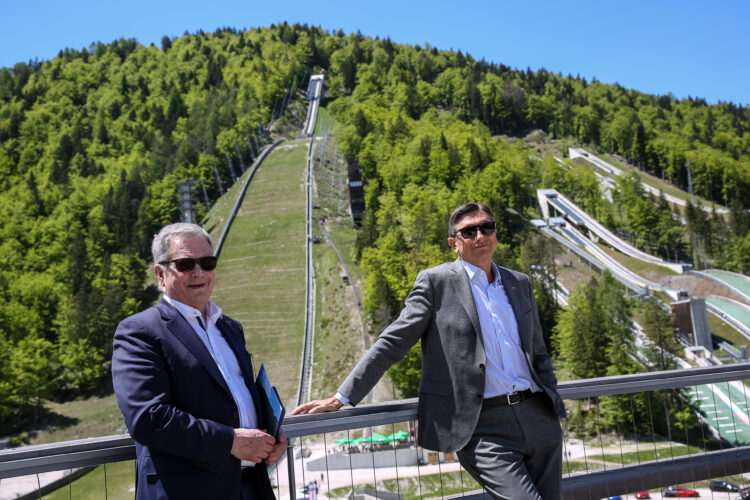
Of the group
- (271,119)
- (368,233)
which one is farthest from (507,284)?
(271,119)

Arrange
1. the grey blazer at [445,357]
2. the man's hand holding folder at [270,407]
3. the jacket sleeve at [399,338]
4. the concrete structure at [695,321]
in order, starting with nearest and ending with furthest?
the man's hand holding folder at [270,407]
the grey blazer at [445,357]
the jacket sleeve at [399,338]
the concrete structure at [695,321]

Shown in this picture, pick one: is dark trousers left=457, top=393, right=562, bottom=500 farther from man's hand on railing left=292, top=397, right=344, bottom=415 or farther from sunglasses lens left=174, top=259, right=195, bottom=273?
sunglasses lens left=174, top=259, right=195, bottom=273

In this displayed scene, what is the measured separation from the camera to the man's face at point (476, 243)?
3.77 metres

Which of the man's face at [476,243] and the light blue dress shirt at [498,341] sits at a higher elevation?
the man's face at [476,243]

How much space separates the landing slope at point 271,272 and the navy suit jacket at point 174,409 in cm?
3488

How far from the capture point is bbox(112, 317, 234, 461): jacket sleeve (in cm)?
257

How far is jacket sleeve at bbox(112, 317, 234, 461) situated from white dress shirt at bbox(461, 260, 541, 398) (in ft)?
5.16

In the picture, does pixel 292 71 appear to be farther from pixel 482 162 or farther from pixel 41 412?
pixel 41 412

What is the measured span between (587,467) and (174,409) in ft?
10.7

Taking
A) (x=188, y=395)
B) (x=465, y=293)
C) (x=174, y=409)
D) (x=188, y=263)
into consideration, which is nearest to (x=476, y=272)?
(x=465, y=293)

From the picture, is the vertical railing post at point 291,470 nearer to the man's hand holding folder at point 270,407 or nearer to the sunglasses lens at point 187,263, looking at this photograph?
the man's hand holding folder at point 270,407

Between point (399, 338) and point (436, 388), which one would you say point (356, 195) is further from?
point (436, 388)

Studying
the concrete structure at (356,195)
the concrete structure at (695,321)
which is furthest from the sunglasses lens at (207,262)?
the concrete structure at (356,195)

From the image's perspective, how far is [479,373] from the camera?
11.5 ft
